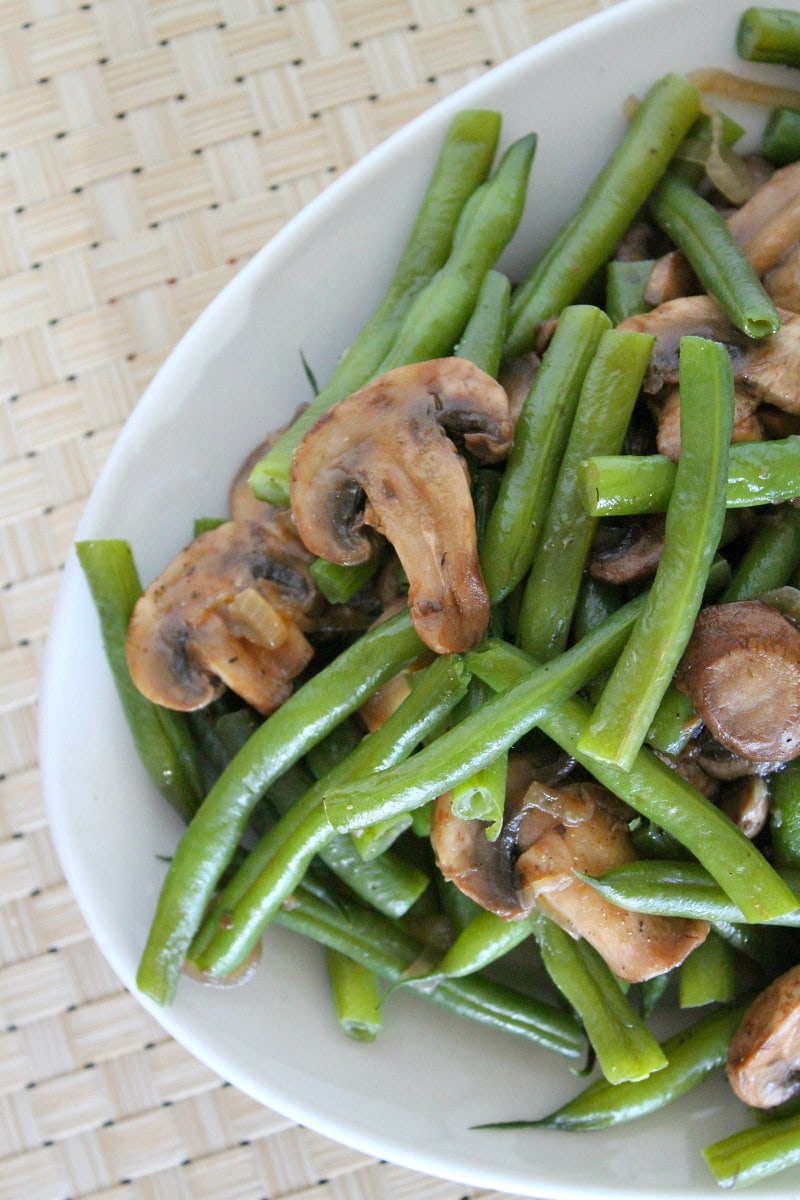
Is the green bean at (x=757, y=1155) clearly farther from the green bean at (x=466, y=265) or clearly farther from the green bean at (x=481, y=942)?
the green bean at (x=466, y=265)

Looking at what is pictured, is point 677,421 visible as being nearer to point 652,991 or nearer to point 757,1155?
point 652,991

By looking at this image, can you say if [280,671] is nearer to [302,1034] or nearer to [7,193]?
[302,1034]

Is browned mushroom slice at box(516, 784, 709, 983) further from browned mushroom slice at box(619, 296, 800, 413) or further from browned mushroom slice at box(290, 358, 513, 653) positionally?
browned mushroom slice at box(619, 296, 800, 413)

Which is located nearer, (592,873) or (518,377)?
(592,873)

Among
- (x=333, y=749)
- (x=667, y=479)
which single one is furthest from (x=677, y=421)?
(x=333, y=749)

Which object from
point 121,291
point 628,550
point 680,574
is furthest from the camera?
point 121,291

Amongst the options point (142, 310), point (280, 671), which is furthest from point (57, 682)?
point (142, 310)
